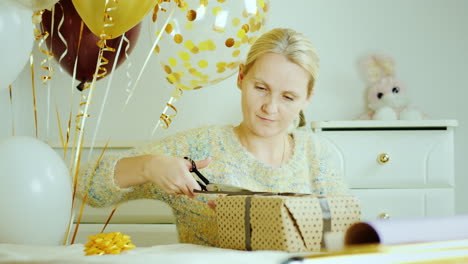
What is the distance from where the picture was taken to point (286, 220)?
60 centimetres

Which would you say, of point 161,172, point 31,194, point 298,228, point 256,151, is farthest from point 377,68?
point 298,228

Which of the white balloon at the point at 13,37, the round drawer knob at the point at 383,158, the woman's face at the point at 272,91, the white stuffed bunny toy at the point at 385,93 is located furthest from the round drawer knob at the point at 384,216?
the white balloon at the point at 13,37

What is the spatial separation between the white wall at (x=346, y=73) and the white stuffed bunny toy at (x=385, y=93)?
0.08m

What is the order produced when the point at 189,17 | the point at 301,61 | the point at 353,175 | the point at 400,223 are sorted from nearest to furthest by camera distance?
the point at 400,223 → the point at 301,61 → the point at 189,17 → the point at 353,175

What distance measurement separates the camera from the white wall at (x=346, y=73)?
2354 mm

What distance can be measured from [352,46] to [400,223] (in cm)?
211

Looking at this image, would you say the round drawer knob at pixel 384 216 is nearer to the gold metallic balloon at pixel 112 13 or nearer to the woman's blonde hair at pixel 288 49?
the woman's blonde hair at pixel 288 49

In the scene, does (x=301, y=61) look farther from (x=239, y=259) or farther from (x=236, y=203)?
(x=239, y=259)

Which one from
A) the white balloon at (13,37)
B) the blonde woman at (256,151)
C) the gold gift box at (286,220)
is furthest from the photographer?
the blonde woman at (256,151)

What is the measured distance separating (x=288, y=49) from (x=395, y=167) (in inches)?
33.4

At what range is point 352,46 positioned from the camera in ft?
8.04

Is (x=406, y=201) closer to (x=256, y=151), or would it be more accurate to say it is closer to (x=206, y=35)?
(x=256, y=151)

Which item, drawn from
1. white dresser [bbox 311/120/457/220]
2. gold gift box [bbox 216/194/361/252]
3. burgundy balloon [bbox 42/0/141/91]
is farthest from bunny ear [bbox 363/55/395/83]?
gold gift box [bbox 216/194/361/252]

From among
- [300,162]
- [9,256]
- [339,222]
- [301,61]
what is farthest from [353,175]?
[9,256]
